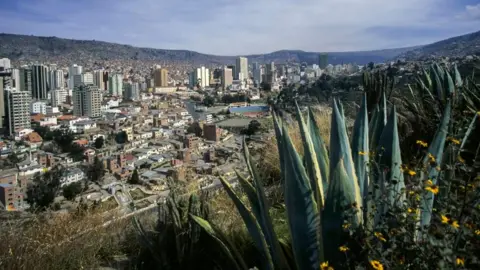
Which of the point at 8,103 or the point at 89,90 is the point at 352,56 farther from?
the point at 8,103

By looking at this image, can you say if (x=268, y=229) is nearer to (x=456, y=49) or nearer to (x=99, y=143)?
(x=99, y=143)

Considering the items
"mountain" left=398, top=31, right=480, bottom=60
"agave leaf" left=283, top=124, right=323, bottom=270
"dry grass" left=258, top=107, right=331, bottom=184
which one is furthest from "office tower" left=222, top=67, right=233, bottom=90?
"agave leaf" left=283, top=124, right=323, bottom=270

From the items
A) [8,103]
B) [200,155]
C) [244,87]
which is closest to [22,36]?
[244,87]

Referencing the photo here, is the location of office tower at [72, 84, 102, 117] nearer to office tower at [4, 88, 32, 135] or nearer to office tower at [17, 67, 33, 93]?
office tower at [4, 88, 32, 135]

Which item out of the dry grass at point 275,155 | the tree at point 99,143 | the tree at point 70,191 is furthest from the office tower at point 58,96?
the dry grass at point 275,155

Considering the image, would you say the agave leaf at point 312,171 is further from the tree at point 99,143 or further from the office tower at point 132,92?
the office tower at point 132,92

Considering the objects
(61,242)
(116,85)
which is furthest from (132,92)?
(61,242)
